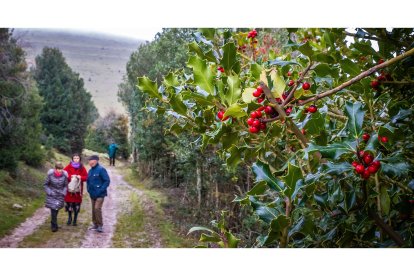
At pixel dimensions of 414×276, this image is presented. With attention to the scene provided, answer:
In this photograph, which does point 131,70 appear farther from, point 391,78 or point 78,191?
point 391,78

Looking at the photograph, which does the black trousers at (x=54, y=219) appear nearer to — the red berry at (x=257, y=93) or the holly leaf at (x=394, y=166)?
the red berry at (x=257, y=93)

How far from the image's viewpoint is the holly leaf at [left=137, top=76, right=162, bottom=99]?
4.08ft

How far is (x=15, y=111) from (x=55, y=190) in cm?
51

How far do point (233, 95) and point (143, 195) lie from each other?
150 centimetres

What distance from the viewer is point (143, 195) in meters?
2.40

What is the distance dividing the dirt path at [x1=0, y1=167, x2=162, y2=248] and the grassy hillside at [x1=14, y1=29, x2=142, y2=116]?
448 millimetres

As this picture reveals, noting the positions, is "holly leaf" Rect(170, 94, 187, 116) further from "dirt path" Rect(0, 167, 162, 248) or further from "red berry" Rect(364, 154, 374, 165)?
"dirt path" Rect(0, 167, 162, 248)

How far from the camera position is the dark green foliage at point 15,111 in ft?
7.01

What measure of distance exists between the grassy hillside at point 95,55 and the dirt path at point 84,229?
1.47 feet

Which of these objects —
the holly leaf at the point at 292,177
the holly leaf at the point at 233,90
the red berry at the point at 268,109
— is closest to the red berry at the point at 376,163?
the holly leaf at the point at 292,177


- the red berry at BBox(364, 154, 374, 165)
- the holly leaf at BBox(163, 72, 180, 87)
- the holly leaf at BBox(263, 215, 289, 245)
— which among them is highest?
the holly leaf at BBox(163, 72, 180, 87)

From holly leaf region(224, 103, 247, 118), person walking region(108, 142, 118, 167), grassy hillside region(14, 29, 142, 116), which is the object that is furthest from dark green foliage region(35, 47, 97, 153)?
holly leaf region(224, 103, 247, 118)
